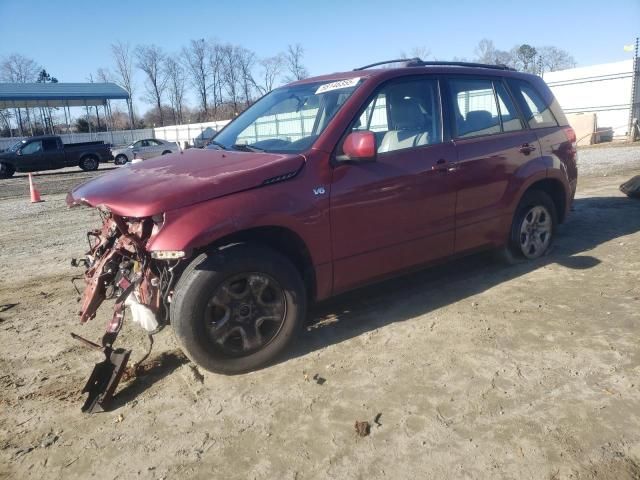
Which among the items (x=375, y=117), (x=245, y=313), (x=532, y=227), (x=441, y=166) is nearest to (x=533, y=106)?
(x=532, y=227)

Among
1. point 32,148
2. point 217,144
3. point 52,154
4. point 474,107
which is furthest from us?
point 52,154

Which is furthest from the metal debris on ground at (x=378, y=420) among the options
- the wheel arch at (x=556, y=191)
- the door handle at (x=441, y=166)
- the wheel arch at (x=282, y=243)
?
the wheel arch at (x=556, y=191)

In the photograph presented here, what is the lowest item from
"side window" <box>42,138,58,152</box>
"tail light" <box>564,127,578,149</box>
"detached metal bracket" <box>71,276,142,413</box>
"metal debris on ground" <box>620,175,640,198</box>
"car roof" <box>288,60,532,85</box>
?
"detached metal bracket" <box>71,276,142,413</box>

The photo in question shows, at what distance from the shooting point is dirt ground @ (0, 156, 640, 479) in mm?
2357

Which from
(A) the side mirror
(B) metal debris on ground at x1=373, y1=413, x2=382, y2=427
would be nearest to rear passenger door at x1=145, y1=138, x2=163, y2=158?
(A) the side mirror

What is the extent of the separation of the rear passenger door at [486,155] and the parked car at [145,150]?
23.8 metres

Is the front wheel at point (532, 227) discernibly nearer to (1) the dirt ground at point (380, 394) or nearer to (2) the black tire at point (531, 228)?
(2) the black tire at point (531, 228)

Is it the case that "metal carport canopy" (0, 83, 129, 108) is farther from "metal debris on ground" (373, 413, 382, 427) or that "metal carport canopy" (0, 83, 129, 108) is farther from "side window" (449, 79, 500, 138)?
"metal debris on ground" (373, 413, 382, 427)

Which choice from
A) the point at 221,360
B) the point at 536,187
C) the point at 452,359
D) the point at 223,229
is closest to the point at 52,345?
the point at 221,360

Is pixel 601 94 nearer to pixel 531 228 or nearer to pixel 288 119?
pixel 531 228

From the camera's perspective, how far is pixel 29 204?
12.1m

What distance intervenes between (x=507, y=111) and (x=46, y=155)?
958 inches

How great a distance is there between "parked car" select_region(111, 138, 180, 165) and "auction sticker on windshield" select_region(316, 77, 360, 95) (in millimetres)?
23835

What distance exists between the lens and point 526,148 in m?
4.66
